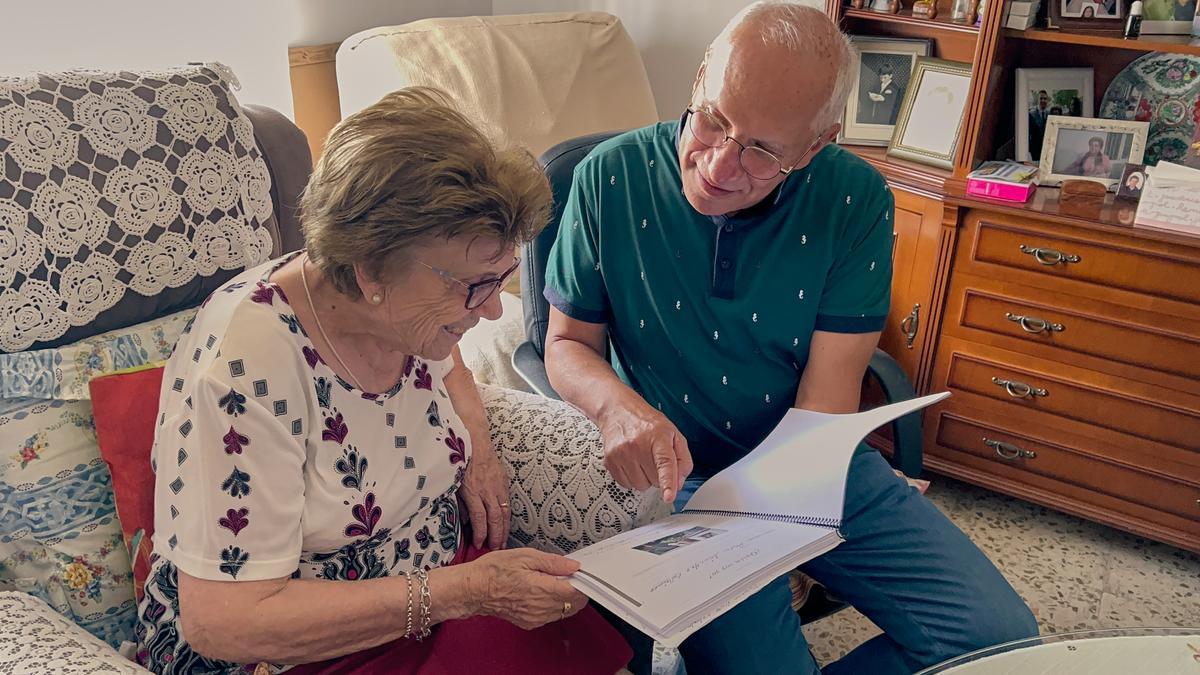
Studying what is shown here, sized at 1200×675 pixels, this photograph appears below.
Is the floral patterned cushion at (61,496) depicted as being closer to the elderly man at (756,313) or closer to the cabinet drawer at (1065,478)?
the elderly man at (756,313)

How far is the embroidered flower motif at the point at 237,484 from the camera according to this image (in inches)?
37.0

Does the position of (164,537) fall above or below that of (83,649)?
above

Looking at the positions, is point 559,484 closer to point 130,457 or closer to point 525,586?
point 525,586

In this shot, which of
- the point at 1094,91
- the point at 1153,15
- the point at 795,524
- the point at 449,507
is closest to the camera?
the point at 795,524

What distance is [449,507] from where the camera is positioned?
49.1 inches

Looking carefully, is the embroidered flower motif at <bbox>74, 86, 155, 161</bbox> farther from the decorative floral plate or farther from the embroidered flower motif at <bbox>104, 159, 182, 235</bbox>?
the decorative floral plate

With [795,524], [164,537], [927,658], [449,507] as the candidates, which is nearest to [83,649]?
[164,537]

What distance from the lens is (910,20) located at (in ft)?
7.22

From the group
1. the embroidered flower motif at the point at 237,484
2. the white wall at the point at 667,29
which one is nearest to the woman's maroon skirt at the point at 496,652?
the embroidered flower motif at the point at 237,484

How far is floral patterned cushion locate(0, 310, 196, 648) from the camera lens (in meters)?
1.11

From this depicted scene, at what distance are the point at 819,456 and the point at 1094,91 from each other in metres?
1.64

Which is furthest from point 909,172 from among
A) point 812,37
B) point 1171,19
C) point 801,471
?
point 801,471

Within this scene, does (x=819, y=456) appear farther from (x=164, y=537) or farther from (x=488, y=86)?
(x=488, y=86)

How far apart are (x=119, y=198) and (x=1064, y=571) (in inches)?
81.1
